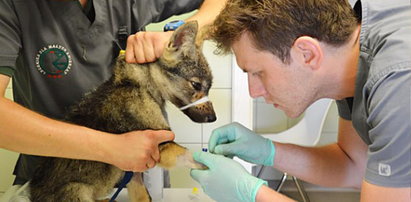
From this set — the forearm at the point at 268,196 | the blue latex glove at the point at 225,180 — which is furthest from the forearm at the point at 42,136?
the forearm at the point at 268,196

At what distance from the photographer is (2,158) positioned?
2318 millimetres

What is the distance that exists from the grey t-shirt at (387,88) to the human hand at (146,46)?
621 millimetres

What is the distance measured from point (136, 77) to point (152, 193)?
421mm

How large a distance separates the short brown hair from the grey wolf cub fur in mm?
236

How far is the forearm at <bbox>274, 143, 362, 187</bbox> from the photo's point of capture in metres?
1.36

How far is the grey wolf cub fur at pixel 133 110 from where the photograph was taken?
3.87 feet

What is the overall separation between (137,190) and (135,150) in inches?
9.8

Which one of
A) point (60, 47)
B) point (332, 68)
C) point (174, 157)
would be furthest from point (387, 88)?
point (60, 47)

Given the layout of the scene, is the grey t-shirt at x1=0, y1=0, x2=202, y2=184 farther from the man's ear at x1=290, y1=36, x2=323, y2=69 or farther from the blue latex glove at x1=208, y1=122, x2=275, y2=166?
the man's ear at x1=290, y1=36, x2=323, y2=69

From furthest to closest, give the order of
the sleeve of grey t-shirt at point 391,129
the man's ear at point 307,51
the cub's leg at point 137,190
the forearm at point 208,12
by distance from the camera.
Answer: the forearm at point 208,12 → the cub's leg at point 137,190 → the man's ear at point 307,51 → the sleeve of grey t-shirt at point 391,129

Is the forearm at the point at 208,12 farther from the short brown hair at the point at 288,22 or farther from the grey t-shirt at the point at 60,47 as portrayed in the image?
the short brown hair at the point at 288,22

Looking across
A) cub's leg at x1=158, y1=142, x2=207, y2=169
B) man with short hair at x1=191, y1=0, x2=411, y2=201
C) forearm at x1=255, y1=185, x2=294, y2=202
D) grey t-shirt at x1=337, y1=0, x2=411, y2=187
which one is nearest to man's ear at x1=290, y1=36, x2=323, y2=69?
man with short hair at x1=191, y1=0, x2=411, y2=201

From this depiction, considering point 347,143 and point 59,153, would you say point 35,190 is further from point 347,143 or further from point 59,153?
point 347,143

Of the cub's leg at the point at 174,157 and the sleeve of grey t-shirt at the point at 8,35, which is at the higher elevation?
the sleeve of grey t-shirt at the point at 8,35
